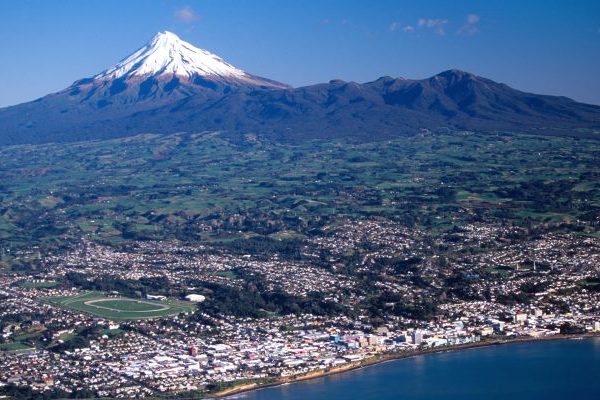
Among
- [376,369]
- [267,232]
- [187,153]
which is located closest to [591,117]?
[187,153]

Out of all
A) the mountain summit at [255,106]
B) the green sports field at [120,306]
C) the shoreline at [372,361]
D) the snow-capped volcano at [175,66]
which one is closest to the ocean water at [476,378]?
the shoreline at [372,361]

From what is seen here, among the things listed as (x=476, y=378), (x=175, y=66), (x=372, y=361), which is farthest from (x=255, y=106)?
(x=476, y=378)

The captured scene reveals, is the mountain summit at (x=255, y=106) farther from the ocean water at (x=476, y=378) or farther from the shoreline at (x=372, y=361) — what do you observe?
the ocean water at (x=476, y=378)

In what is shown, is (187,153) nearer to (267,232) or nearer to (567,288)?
(267,232)

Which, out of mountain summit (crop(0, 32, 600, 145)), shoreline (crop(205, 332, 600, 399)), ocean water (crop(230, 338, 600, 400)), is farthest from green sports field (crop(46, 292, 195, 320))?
mountain summit (crop(0, 32, 600, 145))

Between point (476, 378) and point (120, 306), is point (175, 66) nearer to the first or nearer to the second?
point (120, 306)
